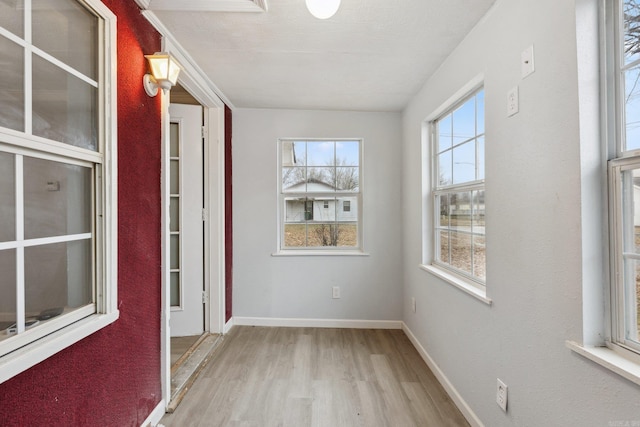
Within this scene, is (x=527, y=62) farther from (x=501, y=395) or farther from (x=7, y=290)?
(x=7, y=290)

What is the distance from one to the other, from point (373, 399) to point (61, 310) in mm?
1813

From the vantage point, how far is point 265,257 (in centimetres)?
315

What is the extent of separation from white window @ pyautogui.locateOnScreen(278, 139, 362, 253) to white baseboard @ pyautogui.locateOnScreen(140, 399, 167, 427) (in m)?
1.73

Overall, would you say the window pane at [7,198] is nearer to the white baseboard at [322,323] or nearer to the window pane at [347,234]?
the white baseboard at [322,323]

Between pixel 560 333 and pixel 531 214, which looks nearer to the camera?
pixel 560 333

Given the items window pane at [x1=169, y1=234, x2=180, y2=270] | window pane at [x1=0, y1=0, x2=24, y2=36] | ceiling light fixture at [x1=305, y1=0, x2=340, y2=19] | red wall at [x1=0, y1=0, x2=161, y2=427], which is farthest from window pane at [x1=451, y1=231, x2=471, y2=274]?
window pane at [x1=169, y1=234, x2=180, y2=270]

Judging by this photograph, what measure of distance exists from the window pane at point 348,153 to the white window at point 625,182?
90.4 inches

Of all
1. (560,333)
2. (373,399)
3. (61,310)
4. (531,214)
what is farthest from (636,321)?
(61,310)

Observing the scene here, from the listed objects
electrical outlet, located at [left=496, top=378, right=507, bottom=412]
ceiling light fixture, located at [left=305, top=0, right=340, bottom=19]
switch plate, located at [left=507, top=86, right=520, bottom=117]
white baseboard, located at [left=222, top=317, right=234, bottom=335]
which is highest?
ceiling light fixture, located at [left=305, top=0, right=340, bottom=19]

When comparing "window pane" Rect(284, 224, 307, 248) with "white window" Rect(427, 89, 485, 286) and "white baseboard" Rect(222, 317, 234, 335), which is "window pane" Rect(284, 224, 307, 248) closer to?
"white baseboard" Rect(222, 317, 234, 335)

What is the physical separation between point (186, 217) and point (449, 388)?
2.57 meters

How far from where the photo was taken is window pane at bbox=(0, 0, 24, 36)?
883 millimetres

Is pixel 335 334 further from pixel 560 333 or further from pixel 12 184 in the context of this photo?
pixel 12 184

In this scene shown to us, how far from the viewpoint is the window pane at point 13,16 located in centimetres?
88
